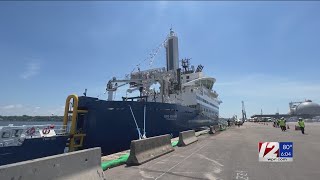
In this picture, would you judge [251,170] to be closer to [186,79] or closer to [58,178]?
[58,178]

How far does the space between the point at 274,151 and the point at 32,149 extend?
9559 millimetres

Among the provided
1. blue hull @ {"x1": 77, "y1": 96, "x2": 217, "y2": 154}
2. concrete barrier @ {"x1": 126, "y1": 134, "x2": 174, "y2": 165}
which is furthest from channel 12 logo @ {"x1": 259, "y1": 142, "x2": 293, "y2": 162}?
blue hull @ {"x1": 77, "y1": 96, "x2": 217, "y2": 154}

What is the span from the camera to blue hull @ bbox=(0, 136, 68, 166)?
12.2 metres

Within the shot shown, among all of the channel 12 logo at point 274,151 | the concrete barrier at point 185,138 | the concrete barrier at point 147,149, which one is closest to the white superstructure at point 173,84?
the concrete barrier at point 185,138

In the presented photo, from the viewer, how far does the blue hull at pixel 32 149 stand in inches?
479

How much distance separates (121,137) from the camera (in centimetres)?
1817

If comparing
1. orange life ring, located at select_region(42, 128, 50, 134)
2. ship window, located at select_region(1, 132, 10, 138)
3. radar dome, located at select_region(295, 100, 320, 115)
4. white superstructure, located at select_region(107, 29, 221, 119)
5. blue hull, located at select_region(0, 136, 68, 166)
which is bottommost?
blue hull, located at select_region(0, 136, 68, 166)

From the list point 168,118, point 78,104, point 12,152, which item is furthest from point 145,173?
point 168,118

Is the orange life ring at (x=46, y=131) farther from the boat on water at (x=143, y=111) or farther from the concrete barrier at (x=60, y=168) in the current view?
the concrete barrier at (x=60, y=168)

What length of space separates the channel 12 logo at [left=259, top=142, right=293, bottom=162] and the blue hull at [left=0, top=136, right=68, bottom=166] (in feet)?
29.6

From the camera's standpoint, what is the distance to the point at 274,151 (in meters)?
9.80

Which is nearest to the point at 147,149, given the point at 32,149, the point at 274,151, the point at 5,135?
the point at 274,151

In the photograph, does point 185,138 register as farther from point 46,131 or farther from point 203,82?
point 203,82

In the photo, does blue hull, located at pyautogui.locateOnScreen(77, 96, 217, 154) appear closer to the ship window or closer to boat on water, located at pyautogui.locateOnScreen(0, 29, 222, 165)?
boat on water, located at pyautogui.locateOnScreen(0, 29, 222, 165)
